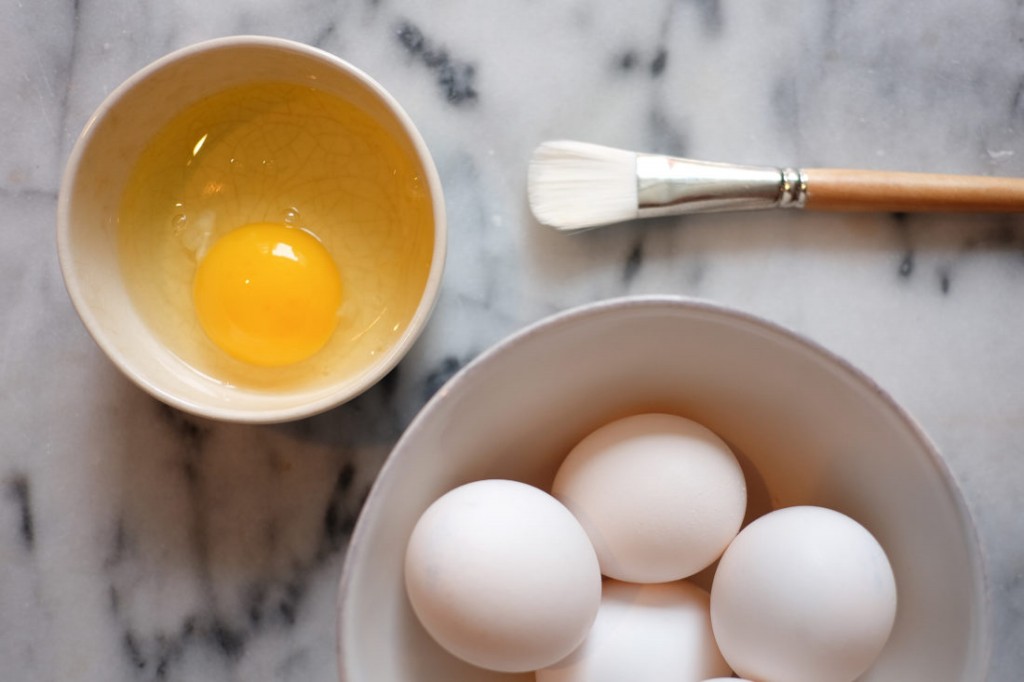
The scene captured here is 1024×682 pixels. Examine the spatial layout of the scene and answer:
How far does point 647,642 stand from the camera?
2.09 feet

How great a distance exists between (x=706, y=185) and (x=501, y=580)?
36 cm

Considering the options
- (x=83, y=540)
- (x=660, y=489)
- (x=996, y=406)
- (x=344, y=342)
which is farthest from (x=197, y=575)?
(x=996, y=406)

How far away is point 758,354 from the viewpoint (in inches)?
24.5

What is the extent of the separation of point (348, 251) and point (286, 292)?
0.22 feet

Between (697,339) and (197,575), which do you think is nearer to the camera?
(697,339)

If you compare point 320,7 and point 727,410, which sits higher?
point 320,7

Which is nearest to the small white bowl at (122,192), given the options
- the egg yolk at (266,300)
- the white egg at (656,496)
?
the egg yolk at (266,300)

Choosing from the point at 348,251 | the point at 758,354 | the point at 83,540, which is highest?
the point at 758,354

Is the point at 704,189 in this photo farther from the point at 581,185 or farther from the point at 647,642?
the point at 647,642

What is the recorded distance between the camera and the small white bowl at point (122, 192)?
2.17 feet

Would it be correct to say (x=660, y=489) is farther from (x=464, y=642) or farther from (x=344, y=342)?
(x=344, y=342)

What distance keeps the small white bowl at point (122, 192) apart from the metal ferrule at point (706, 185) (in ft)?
0.57

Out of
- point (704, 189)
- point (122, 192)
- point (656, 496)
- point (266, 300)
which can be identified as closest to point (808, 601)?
point (656, 496)

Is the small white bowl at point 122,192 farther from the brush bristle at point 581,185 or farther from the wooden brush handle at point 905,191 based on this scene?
the wooden brush handle at point 905,191
